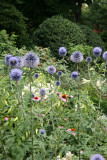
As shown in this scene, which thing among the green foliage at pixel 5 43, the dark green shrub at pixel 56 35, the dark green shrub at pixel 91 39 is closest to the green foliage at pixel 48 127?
the green foliage at pixel 5 43

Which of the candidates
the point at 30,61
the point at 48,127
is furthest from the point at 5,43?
the point at 30,61

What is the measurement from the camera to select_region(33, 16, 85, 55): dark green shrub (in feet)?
24.3

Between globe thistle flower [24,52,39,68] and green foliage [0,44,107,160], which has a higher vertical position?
globe thistle flower [24,52,39,68]

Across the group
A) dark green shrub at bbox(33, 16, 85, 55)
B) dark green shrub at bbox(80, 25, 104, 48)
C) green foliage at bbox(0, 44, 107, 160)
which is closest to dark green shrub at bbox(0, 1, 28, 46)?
dark green shrub at bbox(33, 16, 85, 55)

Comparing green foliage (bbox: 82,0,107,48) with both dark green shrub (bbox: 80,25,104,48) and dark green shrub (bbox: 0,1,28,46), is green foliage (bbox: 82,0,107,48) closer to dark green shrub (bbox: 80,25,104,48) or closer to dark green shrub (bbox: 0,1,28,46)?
dark green shrub (bbox: 80,25,104,48)

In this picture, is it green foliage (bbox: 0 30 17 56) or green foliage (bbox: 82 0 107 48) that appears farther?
green foliage (bbox: 82 0 107 48)

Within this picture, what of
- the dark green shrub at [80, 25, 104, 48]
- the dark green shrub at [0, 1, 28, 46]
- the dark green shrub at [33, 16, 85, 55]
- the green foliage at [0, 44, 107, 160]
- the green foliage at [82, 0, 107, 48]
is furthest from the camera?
the green foliage at [82, 0, 107, 48]

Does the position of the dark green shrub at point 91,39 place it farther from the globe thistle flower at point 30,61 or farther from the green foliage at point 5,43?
the globe thistle flower at point 30,61

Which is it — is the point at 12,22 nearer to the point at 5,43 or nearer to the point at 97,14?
the point at 5,43

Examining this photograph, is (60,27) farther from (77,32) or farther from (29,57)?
(29,57)

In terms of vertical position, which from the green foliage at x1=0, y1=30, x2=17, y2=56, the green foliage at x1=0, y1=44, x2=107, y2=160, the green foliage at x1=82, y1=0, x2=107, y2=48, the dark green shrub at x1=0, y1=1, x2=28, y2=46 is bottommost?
the green foliage at x1=0, y1=44, x2=107, y2=160

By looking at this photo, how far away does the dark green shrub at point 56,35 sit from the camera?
7.41 meters

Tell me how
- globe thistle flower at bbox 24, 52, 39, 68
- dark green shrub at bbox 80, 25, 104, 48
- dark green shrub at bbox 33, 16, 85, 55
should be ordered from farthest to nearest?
dark green shrub at bbox 80, 25, 104, 48
dark green shrub at bbox 33, 16, 85, 55
globe thistle flower at bbox 24, 52, 39, 68

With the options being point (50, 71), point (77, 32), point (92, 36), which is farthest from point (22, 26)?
point (50, 71)
